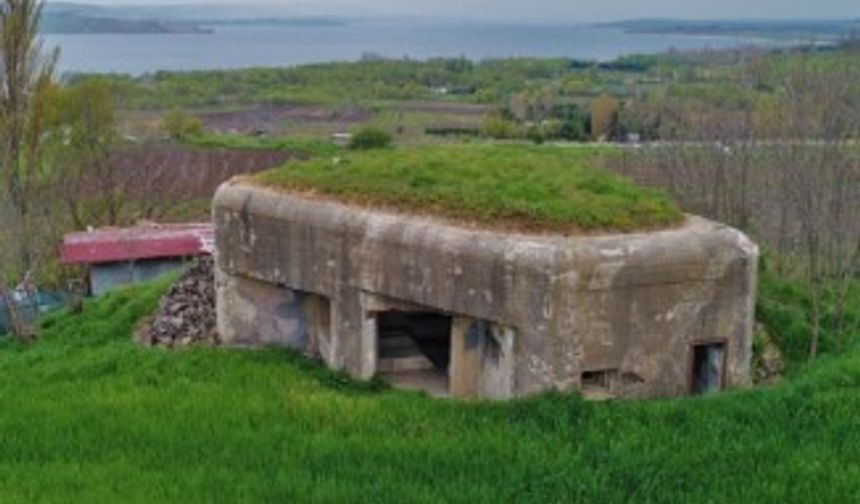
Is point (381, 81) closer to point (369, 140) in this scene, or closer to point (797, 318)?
point (369, 140)

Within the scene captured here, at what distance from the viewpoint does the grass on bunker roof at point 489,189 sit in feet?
33.1

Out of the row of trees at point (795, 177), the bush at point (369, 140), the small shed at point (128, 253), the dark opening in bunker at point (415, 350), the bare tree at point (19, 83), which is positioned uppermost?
the bare tree at point (19, 83)

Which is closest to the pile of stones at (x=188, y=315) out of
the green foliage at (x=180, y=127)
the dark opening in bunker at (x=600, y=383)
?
the dark opening in bunker at (x=600, y=383)

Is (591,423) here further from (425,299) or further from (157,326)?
(157,326)

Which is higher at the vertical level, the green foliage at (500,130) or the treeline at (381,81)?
the treeline at (381,81)

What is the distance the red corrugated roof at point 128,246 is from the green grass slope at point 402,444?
34.2 ft

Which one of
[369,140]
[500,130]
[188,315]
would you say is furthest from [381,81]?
[188,315]

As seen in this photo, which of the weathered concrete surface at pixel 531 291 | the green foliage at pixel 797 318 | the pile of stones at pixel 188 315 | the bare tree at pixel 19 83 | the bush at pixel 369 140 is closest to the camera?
the weathered concrete surface at pixel 531 291

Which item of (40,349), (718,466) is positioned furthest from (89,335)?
(718,466)

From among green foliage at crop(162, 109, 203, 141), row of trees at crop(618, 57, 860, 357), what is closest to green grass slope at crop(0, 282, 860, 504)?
row of trees at crop(618, 57, 860, 357)

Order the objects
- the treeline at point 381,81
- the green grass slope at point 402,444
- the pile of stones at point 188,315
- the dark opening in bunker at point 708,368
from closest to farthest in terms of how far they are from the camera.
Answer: the green grass slope at point 402,444 < the dark opening in bunker at point 708,368 < the pile of stones at point 188,315 < the treeline at point 381,81

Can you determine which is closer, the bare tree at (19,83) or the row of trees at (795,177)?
the row of trees at (795,177)

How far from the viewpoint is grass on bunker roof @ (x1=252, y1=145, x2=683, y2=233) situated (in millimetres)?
10078

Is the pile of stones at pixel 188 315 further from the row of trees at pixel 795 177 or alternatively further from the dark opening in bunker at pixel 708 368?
the row of trees at pixel 795 177
